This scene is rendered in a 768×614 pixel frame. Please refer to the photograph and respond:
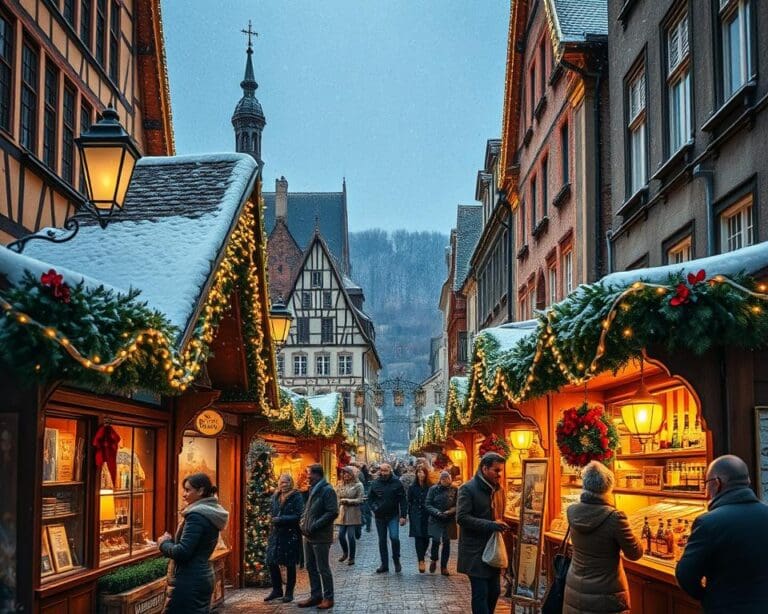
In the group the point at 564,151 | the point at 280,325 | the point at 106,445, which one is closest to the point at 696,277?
the point at 106,445

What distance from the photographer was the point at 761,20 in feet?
36.7

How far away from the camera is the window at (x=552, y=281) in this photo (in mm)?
23781

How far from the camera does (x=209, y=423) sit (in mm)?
13625

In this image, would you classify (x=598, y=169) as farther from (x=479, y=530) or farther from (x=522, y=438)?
(x=479, y=530)

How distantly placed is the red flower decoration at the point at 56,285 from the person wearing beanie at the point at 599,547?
399 cm

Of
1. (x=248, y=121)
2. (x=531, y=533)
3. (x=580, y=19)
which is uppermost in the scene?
(x=248, y=121)

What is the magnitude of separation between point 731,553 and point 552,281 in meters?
18.2

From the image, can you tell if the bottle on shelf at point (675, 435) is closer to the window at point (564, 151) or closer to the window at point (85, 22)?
the window at point (564, 151)

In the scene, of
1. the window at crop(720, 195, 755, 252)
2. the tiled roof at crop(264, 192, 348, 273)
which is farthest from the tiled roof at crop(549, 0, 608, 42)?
the tiled roof at crop(264, 192, 348, 273)

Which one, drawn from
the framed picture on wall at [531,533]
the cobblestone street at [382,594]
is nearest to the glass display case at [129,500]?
the cobblestone street at [382,594]

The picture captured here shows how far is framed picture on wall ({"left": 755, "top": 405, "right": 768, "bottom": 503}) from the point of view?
25.1ft

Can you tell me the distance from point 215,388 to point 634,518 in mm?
6244

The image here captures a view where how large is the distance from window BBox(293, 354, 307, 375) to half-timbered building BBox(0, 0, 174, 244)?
4709cm

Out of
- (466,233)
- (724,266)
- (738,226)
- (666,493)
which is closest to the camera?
(724,266)
